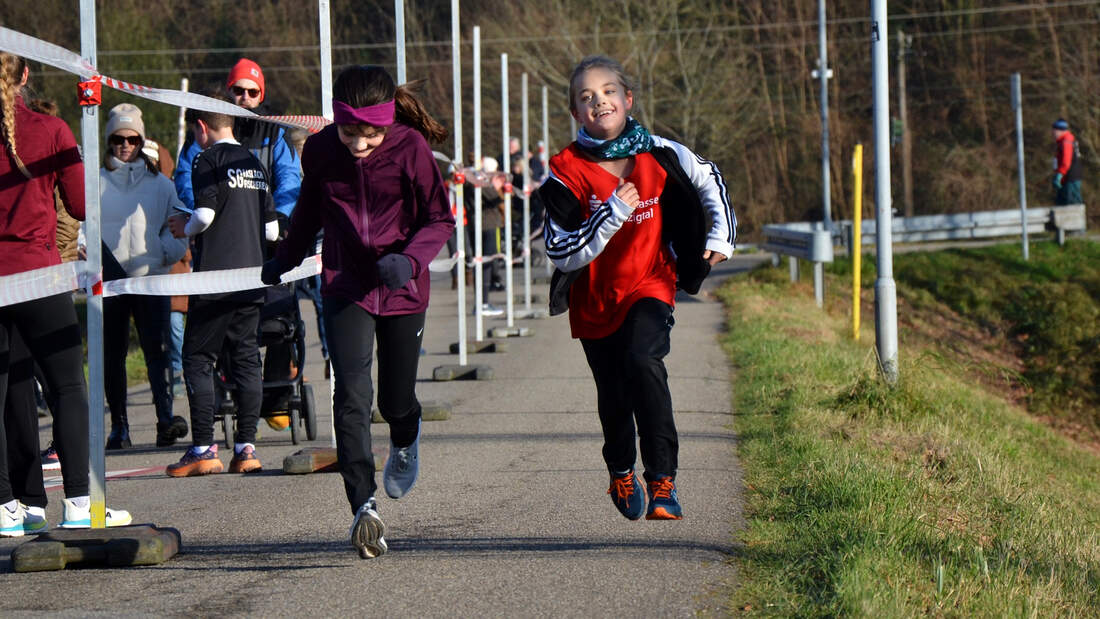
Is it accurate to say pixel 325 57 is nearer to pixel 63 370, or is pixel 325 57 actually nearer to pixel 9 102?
pixel 9 102

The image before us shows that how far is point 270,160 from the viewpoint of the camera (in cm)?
816

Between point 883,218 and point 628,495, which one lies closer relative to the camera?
point 628,495

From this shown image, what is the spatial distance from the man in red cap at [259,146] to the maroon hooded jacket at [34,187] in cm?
194

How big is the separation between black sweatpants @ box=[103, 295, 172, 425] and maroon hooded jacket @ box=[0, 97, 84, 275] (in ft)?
10.4

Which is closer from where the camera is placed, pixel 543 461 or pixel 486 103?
pixel 543 461

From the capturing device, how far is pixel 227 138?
7883mm

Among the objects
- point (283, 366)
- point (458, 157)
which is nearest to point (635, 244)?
point (283, 366)

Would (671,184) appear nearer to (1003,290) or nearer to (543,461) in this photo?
(543,461)

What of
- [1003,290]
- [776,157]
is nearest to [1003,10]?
[776,157]

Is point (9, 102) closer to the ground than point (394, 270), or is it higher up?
higher up

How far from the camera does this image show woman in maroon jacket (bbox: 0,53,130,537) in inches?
228

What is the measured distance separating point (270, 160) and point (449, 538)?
304cm

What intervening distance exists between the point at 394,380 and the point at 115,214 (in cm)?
380

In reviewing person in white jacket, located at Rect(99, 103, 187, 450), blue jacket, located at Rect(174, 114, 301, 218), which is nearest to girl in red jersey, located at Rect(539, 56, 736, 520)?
blue jacket, located at Rect(174, 114, 301, 218)
